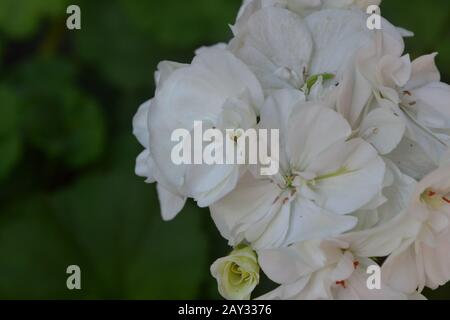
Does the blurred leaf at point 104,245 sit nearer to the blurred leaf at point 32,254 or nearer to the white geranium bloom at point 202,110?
the blurred leaf at point 32,254

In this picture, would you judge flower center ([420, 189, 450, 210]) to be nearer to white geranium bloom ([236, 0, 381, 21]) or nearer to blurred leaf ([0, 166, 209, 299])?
white geranium bloom ([236, 0, 381, 21])

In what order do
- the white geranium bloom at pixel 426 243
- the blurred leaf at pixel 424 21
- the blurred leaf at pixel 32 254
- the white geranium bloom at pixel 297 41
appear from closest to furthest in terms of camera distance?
the white geranium bloom at pixel 426 243
the white geranium bloom at pixel 297 41
the blurred leaf at pixel 32 254
the blurred leaf at pixel 424 21

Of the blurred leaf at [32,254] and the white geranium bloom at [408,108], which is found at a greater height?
the white geranium bloom at [408,108]

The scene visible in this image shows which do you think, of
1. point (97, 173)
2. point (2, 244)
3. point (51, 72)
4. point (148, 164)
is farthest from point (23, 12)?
point (148, 164)

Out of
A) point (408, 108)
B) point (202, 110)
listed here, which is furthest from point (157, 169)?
point (408, 108)

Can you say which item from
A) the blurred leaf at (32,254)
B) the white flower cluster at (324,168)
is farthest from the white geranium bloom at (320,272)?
the blurred leaf at (32,254)

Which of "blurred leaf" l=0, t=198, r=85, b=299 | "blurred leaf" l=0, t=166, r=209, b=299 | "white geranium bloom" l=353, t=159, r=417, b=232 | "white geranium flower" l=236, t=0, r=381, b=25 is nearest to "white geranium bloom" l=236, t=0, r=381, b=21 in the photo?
"white geranium flower" l=236, t=0, r=381, b=25

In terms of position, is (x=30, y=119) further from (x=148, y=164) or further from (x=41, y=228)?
(x=148, y=164)
